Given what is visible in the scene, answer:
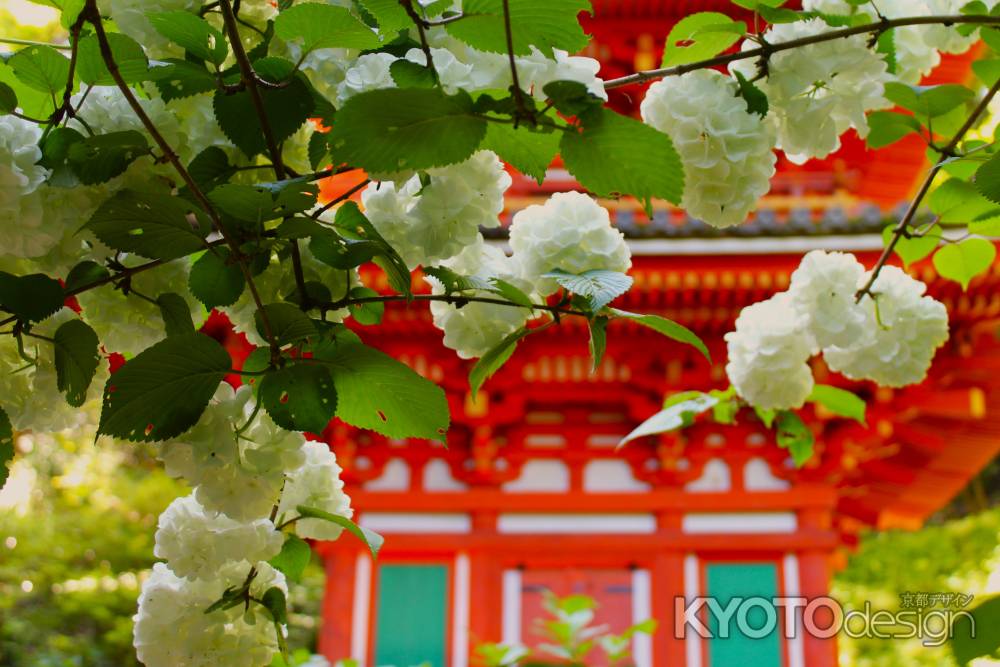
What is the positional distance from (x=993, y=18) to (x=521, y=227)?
1.28 ft

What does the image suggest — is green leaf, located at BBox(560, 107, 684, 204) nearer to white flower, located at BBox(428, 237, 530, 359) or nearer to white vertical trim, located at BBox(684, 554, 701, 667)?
white flower, located at BBox(428, 237, 530, 359)

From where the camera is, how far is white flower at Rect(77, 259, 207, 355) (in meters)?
0.66

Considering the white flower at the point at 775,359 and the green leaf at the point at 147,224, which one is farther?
the white flower at the point at 775,359

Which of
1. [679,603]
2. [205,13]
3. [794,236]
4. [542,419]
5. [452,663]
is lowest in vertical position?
[452,663]

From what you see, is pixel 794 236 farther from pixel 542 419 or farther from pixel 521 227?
pixel 521 227

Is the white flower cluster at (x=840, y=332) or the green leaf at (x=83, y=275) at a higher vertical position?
the white flower cluster at (x=840, y=332)

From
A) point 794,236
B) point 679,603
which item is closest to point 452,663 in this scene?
point 679,603

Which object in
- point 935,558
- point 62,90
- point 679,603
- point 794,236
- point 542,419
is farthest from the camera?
point 935,558

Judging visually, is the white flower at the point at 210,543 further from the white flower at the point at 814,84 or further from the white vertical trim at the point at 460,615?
→ the white vertical trim at the point at 460,615

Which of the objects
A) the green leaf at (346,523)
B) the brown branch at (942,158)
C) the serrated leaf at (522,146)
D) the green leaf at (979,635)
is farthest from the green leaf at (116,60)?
the brown branch at (942,158)

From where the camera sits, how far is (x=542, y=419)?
12.3 feet

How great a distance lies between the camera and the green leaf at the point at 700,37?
0.73 meters

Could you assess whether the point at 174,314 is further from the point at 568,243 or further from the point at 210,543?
the point at 568,243

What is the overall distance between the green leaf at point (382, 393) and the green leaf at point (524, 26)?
8.2 inches
